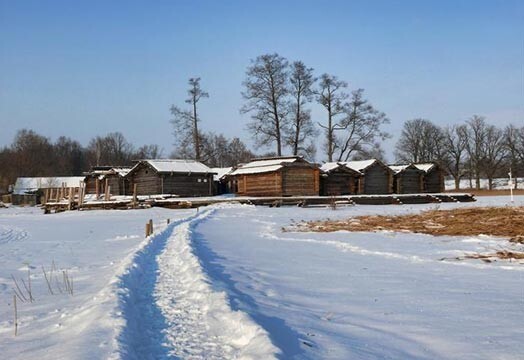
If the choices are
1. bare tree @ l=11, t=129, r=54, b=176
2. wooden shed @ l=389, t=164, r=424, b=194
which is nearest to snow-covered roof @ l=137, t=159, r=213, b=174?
wooden shed @ l=389, t=164, r=424, b=194

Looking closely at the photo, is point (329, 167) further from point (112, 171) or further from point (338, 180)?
point (112, 171)

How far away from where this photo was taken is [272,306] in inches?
249

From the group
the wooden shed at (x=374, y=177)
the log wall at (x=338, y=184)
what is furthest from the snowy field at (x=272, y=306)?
the wooden shed at (x=374, y=177)

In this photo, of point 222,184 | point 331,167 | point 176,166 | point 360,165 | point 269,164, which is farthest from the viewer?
point 222,184

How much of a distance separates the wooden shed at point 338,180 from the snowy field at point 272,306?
118 ft

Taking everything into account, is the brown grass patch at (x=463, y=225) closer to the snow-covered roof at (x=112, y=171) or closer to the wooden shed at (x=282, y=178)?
the wooden shed at (x=282, y=178)

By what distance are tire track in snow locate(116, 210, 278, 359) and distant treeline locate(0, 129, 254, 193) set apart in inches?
3097

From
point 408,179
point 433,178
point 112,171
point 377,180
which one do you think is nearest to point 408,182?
point 408,179

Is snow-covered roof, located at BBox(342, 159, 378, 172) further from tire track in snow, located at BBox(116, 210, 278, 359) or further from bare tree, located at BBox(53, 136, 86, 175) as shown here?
bare tree, located at BBox(53, 136, 86, 175)

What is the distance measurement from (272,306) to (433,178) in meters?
52.5

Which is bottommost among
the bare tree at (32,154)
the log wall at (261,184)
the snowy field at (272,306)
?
the snowy field at (272,306)

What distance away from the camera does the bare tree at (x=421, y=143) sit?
89.2 m

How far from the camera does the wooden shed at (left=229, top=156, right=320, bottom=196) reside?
4322 cm

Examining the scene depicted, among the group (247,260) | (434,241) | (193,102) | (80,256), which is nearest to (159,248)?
(80,256)
